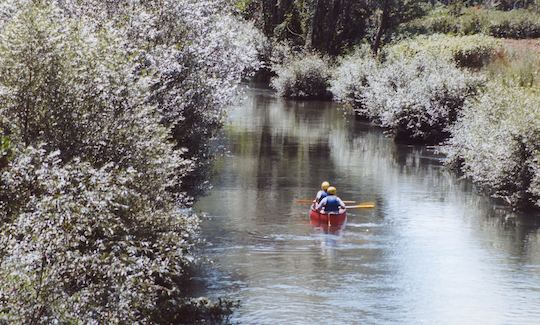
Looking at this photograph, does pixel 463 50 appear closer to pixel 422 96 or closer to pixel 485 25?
pixel 422 96

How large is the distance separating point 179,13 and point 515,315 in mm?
9234

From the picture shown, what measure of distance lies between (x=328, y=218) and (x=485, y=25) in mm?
40486

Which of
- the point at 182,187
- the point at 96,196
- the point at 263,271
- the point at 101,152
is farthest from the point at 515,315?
the point at 96,196

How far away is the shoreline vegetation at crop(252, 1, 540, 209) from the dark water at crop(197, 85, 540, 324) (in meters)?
1.30

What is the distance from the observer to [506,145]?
947 inches

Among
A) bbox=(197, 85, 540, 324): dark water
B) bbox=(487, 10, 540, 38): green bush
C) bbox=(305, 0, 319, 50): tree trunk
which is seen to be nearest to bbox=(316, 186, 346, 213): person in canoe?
bbox=(197, 85, 540, 324): dark water

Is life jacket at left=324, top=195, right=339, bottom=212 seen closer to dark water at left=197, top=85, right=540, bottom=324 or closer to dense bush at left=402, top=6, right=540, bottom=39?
dark water at left=197, top=85, right=540, bottom=324

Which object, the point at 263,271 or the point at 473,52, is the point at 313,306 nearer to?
the point at 263,271

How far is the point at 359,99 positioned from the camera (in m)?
44.4

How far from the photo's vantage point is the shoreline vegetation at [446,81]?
24250 mm

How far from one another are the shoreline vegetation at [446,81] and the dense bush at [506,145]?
0.10 feet

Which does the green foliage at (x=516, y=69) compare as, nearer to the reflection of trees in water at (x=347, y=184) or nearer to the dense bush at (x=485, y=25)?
the reflection of trees in water at (x=347, y=184)

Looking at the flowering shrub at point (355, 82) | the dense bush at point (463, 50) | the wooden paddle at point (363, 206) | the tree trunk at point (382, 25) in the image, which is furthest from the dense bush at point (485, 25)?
the wooden paddle at point (363, 206)

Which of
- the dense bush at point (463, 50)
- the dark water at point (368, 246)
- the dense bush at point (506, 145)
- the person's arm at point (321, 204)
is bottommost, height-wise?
the dark water at point (368, 246)
